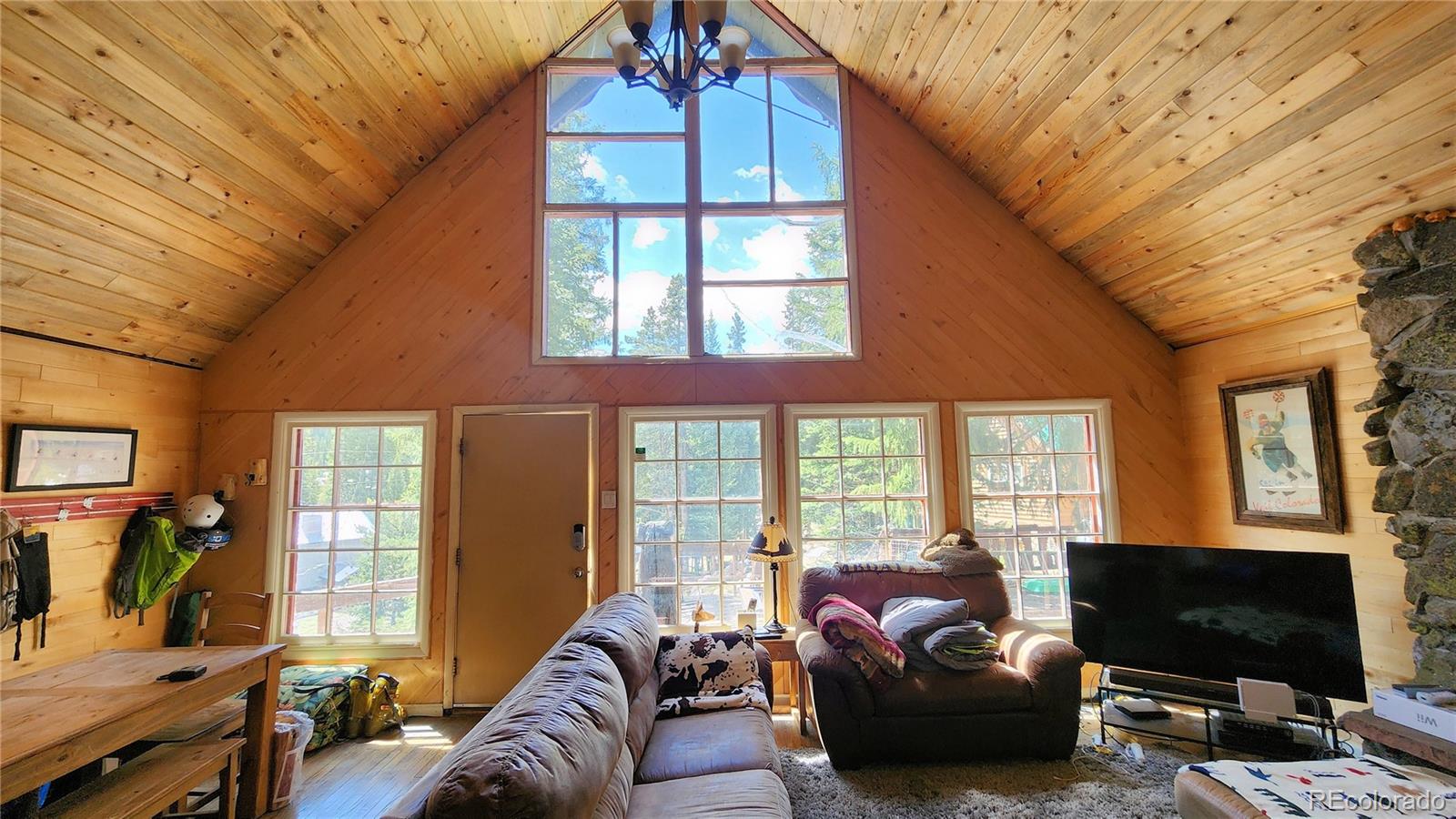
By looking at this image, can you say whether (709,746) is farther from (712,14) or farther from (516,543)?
(712,14)

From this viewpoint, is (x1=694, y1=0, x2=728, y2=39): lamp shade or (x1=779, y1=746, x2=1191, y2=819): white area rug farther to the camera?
(x1=779, y1=746, x2=1191, y2=819): white area rug

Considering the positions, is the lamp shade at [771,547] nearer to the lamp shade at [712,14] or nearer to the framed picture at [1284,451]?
the lamp shade at [712,14]

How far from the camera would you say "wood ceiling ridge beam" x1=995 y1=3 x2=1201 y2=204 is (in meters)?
2.49

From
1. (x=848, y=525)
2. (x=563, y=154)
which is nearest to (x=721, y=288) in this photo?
(x=563, y=154)

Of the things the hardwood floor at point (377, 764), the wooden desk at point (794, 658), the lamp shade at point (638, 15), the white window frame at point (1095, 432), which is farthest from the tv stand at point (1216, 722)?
the lamp shade at point (638, 15)

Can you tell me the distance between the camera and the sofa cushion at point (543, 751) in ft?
3.61

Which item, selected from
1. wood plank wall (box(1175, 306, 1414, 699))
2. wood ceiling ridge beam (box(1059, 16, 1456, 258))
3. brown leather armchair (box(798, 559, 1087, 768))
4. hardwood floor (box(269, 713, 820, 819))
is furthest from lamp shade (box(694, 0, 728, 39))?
wood plank wall (box(1175, 306, 1414, 699))

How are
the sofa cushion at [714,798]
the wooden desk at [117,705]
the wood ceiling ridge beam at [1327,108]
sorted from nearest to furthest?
1. the wooden desk at [117,705]
2. the sofa cushion at [714,798]
3. the wood ceiling ridge beam at [1327,108]

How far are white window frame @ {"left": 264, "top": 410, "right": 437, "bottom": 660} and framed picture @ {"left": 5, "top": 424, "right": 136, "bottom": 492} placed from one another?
2.31ft

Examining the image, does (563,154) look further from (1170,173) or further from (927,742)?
(927,742)

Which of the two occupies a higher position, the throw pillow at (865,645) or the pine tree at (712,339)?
the pine tree at (712,339)

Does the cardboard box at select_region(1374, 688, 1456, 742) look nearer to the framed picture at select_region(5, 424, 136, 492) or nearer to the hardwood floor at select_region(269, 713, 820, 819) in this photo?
the hardwood floor at select_region(269, 713, 820, 819)

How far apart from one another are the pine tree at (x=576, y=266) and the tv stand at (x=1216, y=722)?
150 inches

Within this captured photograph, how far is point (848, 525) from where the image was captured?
3.89m
